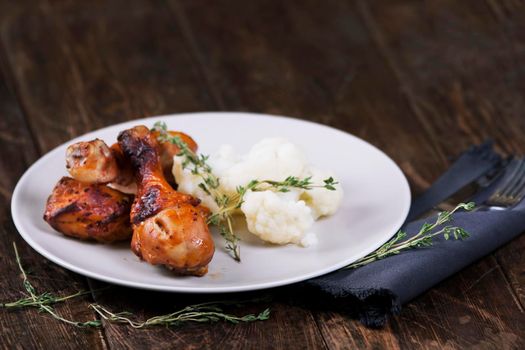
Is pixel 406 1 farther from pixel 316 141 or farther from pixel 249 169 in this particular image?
pixel 249 169

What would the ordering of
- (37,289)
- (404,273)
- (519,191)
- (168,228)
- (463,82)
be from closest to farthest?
(168,228) < (404,273) < (37,289) < (519,191) < (463,82)

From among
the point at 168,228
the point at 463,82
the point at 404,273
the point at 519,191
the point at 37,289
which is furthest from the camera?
the point at 463,82

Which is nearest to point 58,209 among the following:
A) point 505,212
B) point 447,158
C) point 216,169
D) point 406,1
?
point 216,169

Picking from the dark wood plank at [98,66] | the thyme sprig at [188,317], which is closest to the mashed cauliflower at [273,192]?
the thyme sprig at [188,317]

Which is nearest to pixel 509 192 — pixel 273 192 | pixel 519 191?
pixel 519 191

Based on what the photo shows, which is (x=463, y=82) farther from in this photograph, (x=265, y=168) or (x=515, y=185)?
(x=265, y=168)

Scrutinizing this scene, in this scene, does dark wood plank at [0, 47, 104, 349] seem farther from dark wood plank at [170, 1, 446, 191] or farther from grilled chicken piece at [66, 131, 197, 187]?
dark wood plank at [170, 1, 446, 191]

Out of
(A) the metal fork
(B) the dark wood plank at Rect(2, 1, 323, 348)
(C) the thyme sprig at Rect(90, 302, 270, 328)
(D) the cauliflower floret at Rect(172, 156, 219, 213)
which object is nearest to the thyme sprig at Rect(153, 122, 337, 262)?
(D) the cauliflower floret at Rect(172, 156, 219, 213)
